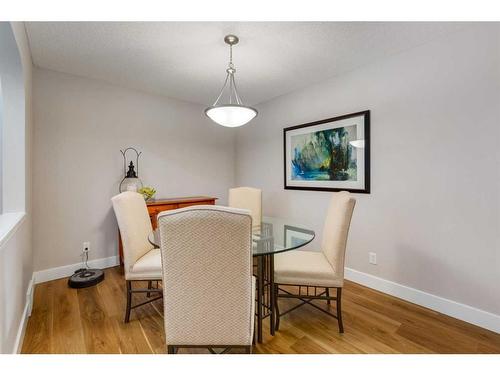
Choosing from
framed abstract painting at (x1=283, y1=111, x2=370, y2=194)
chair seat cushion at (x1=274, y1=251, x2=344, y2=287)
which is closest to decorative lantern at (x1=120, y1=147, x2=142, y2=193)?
framed abstract painting at (x1=283, y1=111, x2=370, y2=194)

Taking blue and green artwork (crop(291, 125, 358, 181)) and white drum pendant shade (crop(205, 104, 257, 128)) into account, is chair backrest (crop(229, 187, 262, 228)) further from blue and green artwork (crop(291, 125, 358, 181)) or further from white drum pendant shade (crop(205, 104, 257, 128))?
white drum pendant shade (crop(205, 104, 257, 128))

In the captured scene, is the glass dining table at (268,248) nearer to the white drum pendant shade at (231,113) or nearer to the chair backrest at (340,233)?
the chair backrest at (340,233)

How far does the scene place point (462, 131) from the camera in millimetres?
1974

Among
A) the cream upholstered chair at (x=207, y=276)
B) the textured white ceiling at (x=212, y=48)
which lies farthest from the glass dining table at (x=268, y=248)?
the textured white ceiling at (x=212, y=48)

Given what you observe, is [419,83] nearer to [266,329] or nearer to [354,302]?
[354,302]

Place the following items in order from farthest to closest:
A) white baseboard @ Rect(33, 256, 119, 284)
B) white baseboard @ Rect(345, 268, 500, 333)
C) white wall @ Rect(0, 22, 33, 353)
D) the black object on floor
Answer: white baseboard @ Rect(33, 256, 119, 284), the black object on floor, white baseboard @ Rect(345, 268, 500, 333), white wall @ Rect(0, 22, 33, 353)

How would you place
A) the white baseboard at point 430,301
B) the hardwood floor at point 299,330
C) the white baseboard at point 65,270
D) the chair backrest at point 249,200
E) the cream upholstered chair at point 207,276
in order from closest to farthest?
the cream upholstered chair at point 207,276
the hardwood floor at point 299,330
the white baseboard at point 430,301
the white baseboard at point 65,270
the chair backrest at point 249,200

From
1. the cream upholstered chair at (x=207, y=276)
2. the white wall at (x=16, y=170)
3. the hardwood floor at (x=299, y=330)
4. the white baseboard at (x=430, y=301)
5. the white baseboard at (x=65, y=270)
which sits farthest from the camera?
the white baseboard at (x=65, y=270)

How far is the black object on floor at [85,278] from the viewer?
2.56m

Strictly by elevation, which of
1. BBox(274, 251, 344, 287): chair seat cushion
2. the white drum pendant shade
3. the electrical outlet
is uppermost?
the white drum pendant shade

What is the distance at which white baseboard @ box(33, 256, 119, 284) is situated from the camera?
8.81 feet

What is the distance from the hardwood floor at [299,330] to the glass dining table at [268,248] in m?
0.18

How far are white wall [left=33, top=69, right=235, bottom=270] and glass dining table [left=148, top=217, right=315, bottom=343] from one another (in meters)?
1.47
